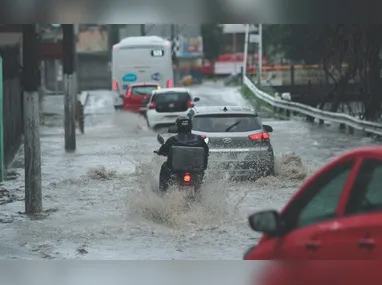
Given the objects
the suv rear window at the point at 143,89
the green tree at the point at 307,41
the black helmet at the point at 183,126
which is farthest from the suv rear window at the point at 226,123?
the suv rear window at the point at 143,89

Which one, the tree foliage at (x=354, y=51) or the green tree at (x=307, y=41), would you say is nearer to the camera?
the tree foliage at (x=354, y=51)

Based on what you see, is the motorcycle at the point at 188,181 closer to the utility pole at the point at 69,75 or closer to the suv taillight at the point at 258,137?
the suv taillight at the point at 258,137

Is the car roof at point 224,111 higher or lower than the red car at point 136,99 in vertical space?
higher

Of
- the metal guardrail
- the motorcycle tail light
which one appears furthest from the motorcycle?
the metal guardrail

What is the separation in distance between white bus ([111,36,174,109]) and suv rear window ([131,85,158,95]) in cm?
464

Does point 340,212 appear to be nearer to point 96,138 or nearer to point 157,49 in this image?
point 96,138

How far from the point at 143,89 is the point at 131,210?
24038 millimetres

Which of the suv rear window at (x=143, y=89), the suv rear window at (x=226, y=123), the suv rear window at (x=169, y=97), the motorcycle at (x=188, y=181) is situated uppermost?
the suv rear window at (x=226, y=123)

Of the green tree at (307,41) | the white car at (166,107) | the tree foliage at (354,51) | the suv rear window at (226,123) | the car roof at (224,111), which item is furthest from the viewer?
the green tree at (307,41)

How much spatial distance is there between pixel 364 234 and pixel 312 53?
108 ft

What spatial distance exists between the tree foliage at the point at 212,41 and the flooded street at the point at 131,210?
51.0 m

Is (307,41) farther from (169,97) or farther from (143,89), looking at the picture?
(169,97)

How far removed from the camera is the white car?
101 feet

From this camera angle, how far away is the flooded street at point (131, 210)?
38.0ft
